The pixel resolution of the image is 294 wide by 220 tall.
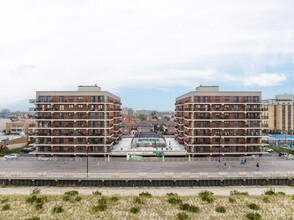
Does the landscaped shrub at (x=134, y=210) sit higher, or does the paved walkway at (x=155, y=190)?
the landscaped shrub at (x=134, y=210)

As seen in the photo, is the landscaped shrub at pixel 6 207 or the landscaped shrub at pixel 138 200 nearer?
the landscaped shrub at pixel 6 207

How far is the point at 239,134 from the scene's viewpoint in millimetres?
55125

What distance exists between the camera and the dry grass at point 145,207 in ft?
91.0

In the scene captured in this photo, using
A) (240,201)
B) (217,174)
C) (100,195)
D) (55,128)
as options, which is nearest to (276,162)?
(217,174)

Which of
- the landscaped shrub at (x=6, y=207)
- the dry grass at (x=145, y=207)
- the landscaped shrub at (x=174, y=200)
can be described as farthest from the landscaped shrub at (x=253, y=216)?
the landscaped shrub at (x=6, y=207)

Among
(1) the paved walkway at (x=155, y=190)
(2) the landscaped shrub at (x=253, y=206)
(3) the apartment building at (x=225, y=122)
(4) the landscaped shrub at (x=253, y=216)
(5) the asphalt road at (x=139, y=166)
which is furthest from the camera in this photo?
(3) the apartment building at (x=225, y=122)

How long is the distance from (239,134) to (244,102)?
29.6ft

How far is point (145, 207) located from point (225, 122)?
3520cm

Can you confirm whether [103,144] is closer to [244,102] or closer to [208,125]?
[208,125]

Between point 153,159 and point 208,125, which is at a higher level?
point 208,125

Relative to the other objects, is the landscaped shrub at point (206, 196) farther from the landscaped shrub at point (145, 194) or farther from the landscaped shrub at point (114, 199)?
the landscaped shrub at point (114, 199)

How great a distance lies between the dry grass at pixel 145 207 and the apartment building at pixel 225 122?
21.5 metres

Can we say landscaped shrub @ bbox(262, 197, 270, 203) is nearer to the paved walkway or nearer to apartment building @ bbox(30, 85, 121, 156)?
the paved walkway

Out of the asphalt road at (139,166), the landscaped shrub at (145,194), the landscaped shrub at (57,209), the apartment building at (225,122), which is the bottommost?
the landscaped shrub at (57,209)
